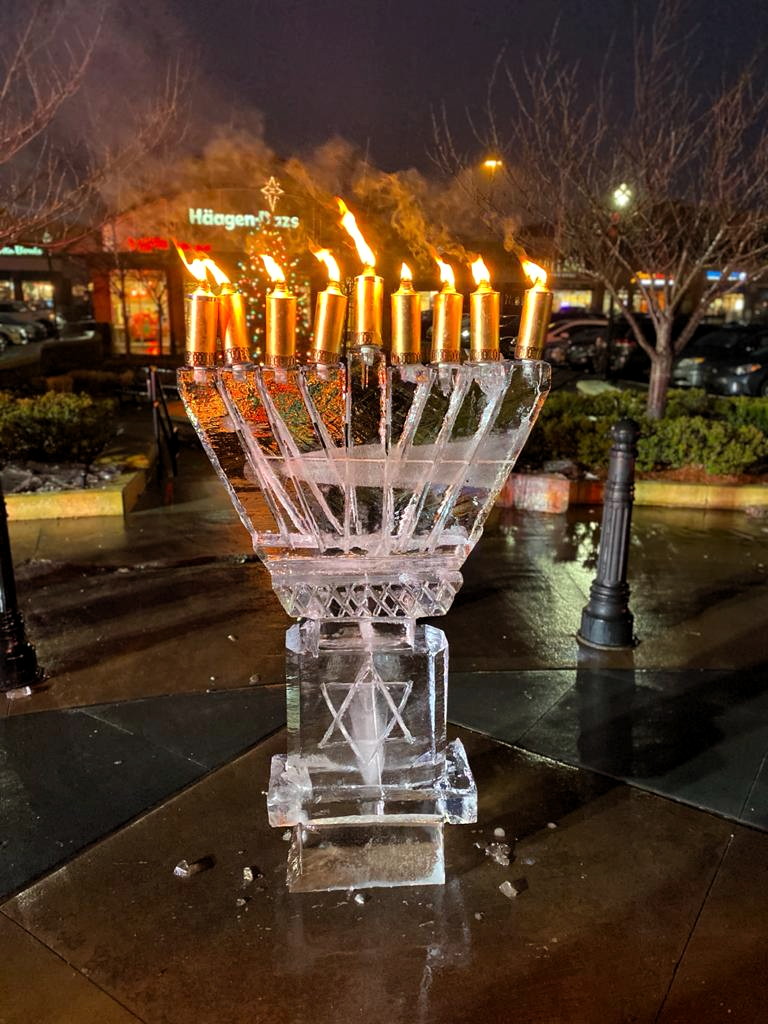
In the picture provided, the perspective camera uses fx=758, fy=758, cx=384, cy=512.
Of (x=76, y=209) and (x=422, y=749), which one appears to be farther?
(x=76, y=209)

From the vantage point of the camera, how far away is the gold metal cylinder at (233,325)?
240 centimetres

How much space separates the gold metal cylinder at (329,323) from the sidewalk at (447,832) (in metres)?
1.94

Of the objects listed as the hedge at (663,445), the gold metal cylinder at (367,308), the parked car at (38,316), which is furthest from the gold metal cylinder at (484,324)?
the parked car at (38,316)

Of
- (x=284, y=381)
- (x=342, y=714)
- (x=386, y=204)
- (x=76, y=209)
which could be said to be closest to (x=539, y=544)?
(x=386, y=204)

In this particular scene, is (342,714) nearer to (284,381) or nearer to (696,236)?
(284,381)

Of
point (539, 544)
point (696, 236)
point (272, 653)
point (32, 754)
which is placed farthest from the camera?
point (696, 236)

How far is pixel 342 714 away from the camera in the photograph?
2896 mm

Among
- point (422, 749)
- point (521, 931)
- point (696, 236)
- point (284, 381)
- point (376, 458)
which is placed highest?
point (696, 236)

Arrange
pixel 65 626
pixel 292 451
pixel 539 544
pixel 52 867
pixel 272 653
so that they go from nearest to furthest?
pixel 292 451
pixel 52 867
pixel 272 653
pixel 65 626
pixel 539 544

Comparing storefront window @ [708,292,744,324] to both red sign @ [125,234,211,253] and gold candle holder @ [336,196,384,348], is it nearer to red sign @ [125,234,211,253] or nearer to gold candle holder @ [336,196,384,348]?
red sign @ [125,234,211,253]

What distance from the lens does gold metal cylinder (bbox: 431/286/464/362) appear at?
2.35m

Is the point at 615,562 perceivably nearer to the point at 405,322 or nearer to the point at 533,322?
the point at 533,322

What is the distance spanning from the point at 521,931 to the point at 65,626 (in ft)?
12.0

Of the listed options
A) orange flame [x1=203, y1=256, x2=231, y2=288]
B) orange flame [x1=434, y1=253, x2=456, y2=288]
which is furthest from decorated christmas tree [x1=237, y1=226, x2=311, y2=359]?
orange flame [x1=434, y1=253, x2=456, y2=288]
